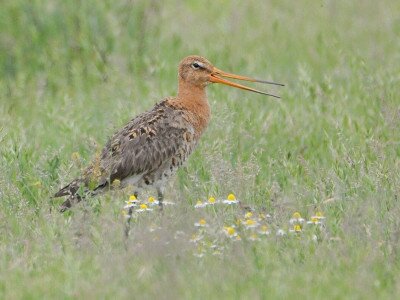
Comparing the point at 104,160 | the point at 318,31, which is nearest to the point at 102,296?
the point at 104,160

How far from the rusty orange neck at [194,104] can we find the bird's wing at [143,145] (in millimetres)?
105

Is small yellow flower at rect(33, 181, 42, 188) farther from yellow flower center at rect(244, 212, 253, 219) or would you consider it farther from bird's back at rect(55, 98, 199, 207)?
yellow flower center at rect(244, 212, 253, 219)

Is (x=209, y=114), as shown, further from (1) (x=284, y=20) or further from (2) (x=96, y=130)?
(1) (x=284, y=20)

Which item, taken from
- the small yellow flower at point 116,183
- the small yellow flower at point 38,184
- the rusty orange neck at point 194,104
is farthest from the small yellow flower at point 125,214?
the rusty orange neck at point 194,104

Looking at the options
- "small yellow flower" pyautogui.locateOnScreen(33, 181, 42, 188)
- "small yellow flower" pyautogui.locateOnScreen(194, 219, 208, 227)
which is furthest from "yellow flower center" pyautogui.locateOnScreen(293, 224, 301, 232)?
"small yellow flower" pyautogui.locateOnScreen(33, 181, 42, 188)

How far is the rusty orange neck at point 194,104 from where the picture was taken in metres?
9.32

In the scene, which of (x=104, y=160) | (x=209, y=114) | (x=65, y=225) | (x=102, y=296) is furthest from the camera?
(x=209, y=114)

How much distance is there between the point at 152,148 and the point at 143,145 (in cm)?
7

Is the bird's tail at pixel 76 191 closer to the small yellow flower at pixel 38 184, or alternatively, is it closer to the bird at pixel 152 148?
the bird at pixel 152 148

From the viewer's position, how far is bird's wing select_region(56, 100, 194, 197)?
28.9ft

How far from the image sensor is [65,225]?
7906 mm

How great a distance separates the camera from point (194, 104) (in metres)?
9.41

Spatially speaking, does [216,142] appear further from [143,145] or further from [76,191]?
[76,191]

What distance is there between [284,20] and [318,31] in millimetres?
823
